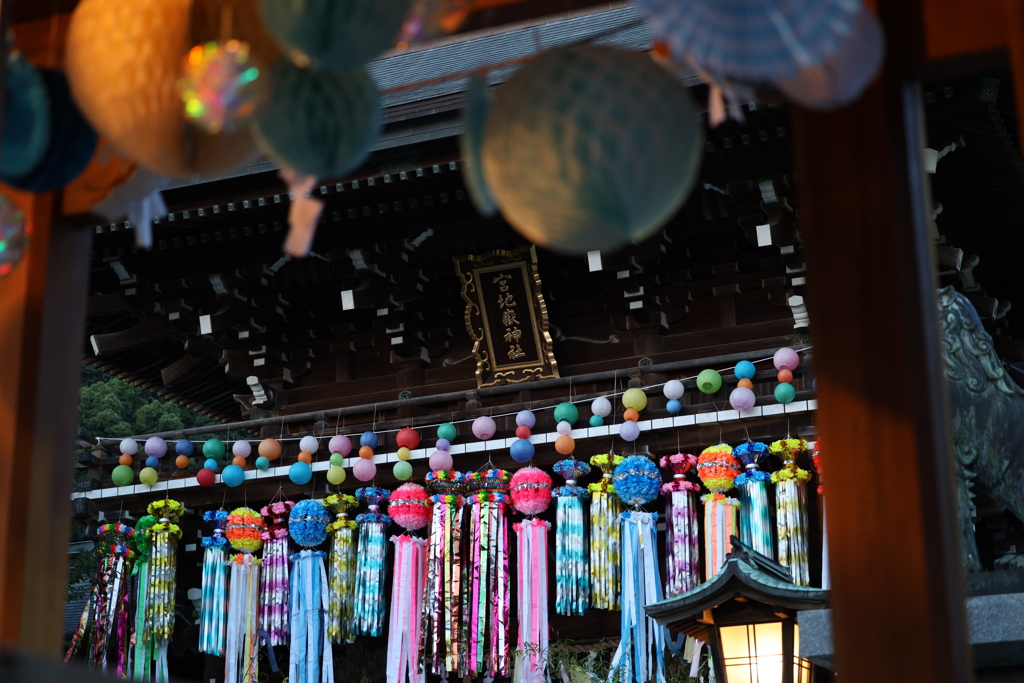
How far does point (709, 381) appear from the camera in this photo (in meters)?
8.97

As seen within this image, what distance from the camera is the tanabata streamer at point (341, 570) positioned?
9.70 meters

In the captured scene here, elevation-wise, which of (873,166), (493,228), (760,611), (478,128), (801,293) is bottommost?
(760,611)

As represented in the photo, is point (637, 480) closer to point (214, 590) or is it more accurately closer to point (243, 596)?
point (243, 596)

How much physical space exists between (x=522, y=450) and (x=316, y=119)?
7.62 meters

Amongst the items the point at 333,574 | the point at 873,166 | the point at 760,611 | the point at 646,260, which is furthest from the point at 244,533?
the point at 873,166

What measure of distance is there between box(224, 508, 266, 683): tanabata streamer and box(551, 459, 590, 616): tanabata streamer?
2738 mm

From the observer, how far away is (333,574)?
32.3 ft

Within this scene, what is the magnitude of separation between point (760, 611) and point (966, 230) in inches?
249

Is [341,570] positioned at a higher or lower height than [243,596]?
higher

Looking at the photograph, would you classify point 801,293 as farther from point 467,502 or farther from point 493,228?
point 467,502

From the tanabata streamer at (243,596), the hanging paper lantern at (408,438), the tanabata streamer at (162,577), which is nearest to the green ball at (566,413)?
the hanging paper lantern at (408,438)

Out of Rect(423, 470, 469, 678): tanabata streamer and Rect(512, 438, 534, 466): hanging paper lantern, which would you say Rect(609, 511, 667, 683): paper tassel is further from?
Rect(423, 470, 469, 678): tanabata streamer

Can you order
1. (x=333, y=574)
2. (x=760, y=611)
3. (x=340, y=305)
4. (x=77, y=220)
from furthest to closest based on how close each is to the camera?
(x=340, y=305)
(x=333, y=574)
(x=760, y=611)
(x=77, y=220)

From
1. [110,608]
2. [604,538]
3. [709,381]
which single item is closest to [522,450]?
[604,538]
